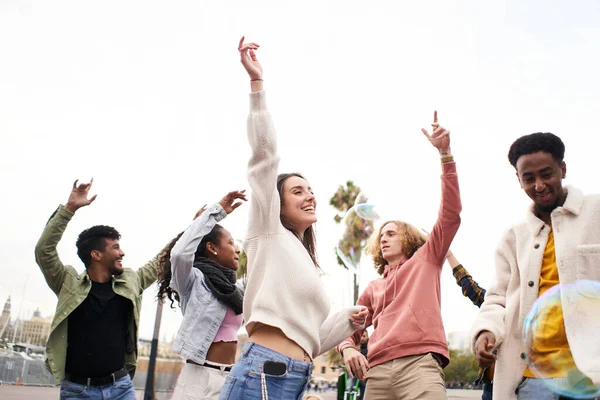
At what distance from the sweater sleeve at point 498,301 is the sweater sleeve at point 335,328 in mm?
693

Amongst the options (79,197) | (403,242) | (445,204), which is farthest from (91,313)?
(445,204)

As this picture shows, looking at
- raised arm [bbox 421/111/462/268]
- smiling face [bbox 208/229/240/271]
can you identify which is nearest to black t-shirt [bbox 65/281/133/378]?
smiling face [bbox 208/229/240/271]

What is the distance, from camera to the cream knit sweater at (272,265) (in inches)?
107

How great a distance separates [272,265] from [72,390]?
293 cm

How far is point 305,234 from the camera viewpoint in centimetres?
343

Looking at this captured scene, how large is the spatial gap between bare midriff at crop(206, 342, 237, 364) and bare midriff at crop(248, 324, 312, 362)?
1.86 m

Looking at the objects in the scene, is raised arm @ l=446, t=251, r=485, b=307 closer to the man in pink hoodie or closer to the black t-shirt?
the man in pink hoodie

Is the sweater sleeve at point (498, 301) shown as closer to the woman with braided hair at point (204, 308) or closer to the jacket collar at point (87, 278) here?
the woman with braided hair at point (204, 308)

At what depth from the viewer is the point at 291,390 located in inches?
104

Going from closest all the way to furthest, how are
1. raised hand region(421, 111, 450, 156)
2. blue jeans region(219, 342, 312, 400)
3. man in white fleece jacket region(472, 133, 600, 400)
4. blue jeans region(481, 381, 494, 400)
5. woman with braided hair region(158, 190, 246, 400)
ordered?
1. blue jeans region(219, 342, 312, 400)
2. man in white fleece jacket region(472, 133, 600, 400)
3. raised hand region(421, 111, 450, 156)
4. woman with braided hair region(158, 190, 246, 400)
5. blue jeans region(481, 381, 494, 400)

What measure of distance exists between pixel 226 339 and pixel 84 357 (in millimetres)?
1271

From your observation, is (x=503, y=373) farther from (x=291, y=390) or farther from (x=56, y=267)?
Answer: (x=56, y=267)

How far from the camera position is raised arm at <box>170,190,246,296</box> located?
14.5 ft

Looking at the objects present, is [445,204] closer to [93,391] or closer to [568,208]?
[568,208]
